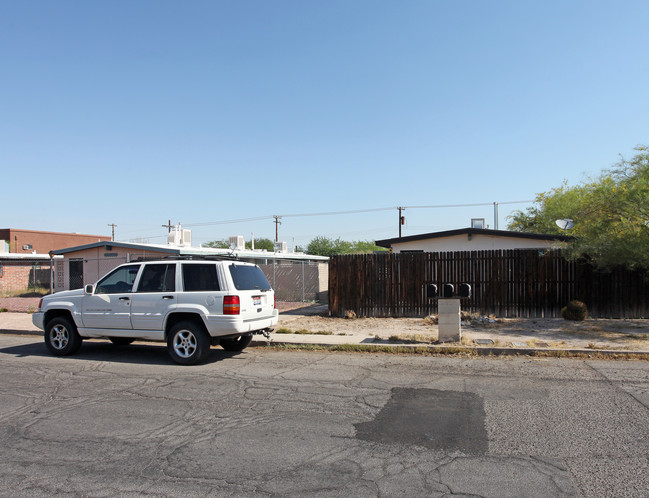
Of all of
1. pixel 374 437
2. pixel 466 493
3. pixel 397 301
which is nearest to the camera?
pixel 466 493

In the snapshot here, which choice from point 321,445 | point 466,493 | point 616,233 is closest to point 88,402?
point 321,445

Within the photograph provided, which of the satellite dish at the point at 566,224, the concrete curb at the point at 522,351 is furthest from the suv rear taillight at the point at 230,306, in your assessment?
the satellite dish at the point at 566,224

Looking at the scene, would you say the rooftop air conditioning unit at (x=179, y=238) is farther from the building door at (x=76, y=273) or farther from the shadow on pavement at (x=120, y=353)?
the shadow on pavement at (x=120, y=353)

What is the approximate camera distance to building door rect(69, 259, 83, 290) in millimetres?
26730

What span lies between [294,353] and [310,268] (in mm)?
17135

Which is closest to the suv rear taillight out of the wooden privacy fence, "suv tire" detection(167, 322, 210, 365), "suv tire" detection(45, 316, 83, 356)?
"suv tire" detection(167, 322, 210, 365)

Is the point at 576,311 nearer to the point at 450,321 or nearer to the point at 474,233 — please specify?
the point at 450,321

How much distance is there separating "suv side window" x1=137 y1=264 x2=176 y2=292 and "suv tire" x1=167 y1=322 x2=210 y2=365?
76 cm

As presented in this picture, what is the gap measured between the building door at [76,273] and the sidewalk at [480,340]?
501 inches

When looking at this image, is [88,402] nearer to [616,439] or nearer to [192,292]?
[192,292]

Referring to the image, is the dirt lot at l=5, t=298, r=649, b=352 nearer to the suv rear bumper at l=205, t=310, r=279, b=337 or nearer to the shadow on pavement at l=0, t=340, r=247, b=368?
the shadow on pavement at l=0, t=340, r=247, b=368

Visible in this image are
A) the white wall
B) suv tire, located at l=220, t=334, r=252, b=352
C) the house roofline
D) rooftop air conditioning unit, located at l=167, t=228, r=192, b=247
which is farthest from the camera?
rooftop air conditioning unit, located at l=167, t=228, r=192, b=247

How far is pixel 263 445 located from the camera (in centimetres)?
499

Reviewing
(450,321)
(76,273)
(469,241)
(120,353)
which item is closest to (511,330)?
(450,321)
